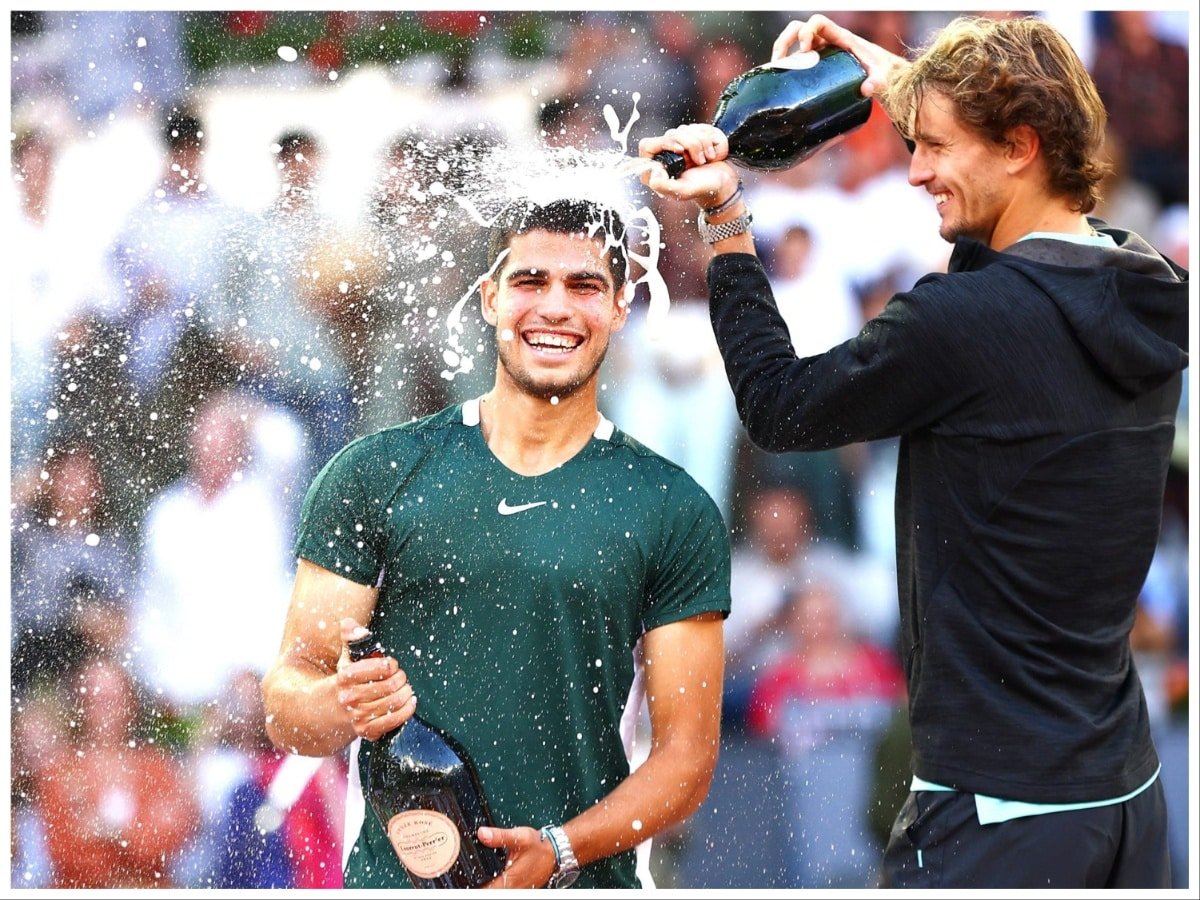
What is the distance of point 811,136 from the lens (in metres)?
2.47

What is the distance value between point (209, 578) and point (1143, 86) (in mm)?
2676

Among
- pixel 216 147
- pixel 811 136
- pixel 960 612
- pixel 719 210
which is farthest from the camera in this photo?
pixel 216 147

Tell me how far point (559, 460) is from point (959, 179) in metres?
0.91

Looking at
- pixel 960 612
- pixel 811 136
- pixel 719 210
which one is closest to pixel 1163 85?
pixel 811 136

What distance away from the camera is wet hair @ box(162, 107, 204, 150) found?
3309 mm

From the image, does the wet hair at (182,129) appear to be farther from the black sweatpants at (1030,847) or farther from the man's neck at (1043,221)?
the black sweatpants at (1030,847)

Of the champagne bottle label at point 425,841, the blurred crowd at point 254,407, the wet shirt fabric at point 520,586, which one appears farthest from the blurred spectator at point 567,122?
the champagne bottle label at point 425,841

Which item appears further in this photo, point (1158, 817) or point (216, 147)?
point (216, 147)

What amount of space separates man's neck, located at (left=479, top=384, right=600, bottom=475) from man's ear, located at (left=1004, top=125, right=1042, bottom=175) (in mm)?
907

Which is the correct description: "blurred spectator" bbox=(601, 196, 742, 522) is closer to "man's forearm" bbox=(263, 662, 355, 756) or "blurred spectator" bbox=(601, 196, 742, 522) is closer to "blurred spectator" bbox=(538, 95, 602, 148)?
"blurred spectator" bbox=(538, 95, 602, 148)

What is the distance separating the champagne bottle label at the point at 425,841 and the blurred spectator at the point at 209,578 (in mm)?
1000

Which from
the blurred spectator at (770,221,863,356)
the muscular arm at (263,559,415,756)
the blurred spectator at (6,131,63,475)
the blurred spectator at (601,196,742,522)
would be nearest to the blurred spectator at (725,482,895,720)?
the blurred spectator at (601,196,742,522)

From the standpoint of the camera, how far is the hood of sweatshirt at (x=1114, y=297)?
6.39ft

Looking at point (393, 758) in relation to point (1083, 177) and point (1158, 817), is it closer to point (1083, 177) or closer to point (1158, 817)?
point (1158, 817)
